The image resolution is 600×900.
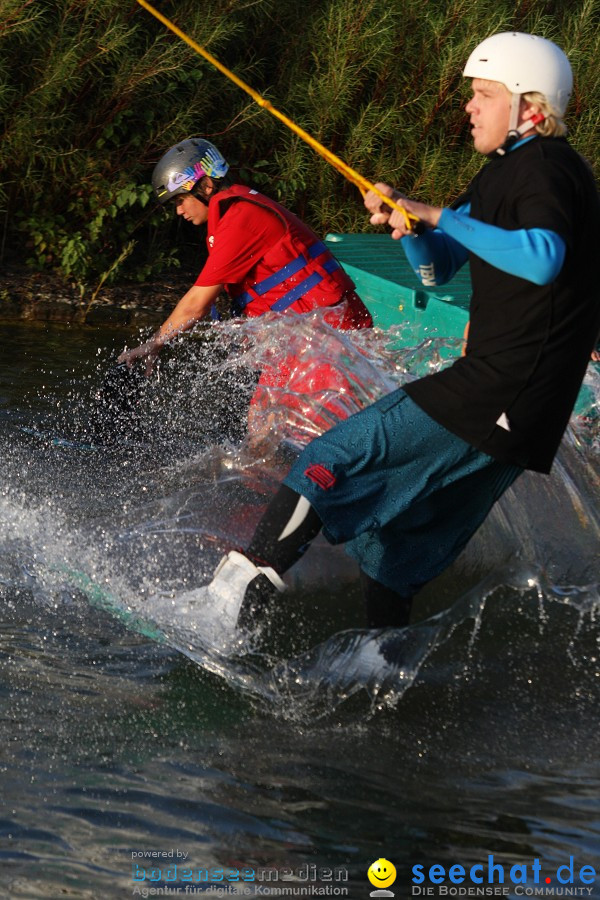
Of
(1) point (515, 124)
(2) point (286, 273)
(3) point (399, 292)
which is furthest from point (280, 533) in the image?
(3) point (399, 292)

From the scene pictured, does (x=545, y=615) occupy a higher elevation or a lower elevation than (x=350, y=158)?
lower

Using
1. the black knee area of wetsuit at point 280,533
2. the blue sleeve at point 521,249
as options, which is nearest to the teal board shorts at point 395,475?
the black knee area of wetsuit at point 280,533

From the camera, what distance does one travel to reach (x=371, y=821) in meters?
3.63

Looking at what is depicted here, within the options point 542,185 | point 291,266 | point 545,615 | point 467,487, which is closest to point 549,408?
point 467,487

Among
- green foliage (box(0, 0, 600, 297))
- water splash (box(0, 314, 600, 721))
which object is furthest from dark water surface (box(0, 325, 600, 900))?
green foliage (box(0, 0, 600, 297))

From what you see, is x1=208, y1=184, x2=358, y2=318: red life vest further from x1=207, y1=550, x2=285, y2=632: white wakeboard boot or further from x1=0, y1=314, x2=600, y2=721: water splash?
x1=207, y1=550, x2=285, y2=632: white wakeboard boot

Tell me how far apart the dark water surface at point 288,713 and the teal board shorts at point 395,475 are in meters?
0.40

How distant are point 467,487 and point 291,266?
7.31 ft

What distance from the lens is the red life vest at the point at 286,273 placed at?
5922 millimetres

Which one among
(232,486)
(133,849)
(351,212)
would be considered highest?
(351,212)

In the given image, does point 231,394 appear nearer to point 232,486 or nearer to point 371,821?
point 232,486

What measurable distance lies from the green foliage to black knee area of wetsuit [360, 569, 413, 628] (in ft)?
20.5

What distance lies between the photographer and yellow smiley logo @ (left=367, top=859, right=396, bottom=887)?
337 cm

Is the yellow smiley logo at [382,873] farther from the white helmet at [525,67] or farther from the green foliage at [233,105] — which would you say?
the green foliage at [233,105]
